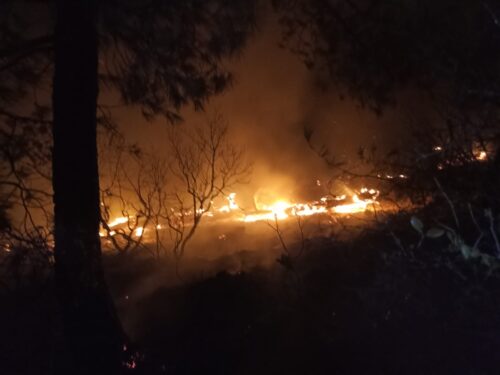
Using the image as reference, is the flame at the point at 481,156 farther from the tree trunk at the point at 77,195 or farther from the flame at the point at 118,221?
the flame at the point at 118,221

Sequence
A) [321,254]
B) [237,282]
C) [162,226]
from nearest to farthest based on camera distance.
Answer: [237,282] → [321,254] → [162,226]

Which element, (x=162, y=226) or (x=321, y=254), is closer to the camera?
(x=321, y=254)

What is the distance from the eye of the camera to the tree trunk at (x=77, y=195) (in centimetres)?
470

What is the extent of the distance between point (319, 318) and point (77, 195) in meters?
2.57

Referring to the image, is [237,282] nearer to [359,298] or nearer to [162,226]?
[359,298]

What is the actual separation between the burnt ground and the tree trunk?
0.52 m

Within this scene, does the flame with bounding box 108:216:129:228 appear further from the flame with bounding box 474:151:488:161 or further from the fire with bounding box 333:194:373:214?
the flame with bounding box 474:151:488:161

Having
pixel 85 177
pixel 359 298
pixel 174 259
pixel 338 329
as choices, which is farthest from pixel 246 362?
pixel 174 259

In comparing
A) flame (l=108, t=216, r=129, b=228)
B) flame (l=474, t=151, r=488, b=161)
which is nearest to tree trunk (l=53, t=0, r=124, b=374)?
flame (l=474, t=151, r=488, b=161)

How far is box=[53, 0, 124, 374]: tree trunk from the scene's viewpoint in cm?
470

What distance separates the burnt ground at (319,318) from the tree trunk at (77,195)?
52 centimetres

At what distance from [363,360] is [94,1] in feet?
13.0

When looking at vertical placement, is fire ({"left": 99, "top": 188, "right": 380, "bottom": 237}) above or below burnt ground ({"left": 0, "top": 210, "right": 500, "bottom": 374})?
above

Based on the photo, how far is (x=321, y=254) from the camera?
6.96 meters
